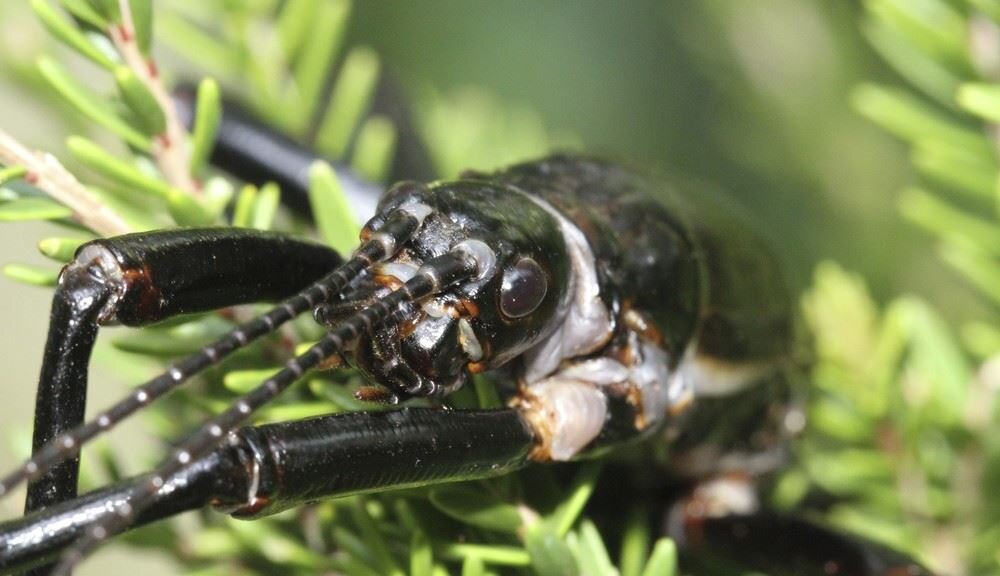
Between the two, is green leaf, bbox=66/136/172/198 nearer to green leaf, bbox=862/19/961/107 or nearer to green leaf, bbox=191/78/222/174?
green leaf, bbox=191/78/222/174

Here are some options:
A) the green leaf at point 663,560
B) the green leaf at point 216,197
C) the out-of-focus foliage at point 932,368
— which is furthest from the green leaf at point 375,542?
the out-of-focus foliage at point 932,368

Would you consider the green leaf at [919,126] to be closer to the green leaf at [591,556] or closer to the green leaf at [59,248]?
the green leaf at [591,556]

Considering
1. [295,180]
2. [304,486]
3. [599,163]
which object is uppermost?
[599,163]

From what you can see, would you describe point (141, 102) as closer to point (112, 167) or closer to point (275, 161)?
point (112, 167)

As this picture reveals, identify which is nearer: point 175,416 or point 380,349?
point 380,349

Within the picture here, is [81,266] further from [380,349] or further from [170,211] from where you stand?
[380,349]

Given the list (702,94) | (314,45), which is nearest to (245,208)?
(314,45)

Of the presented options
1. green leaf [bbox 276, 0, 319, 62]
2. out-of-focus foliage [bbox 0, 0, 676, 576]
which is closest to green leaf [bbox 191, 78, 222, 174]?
out-of-focus foliage [bbox 0, 0, 676, 576]

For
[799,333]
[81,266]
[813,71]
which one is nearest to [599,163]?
[799,333]
